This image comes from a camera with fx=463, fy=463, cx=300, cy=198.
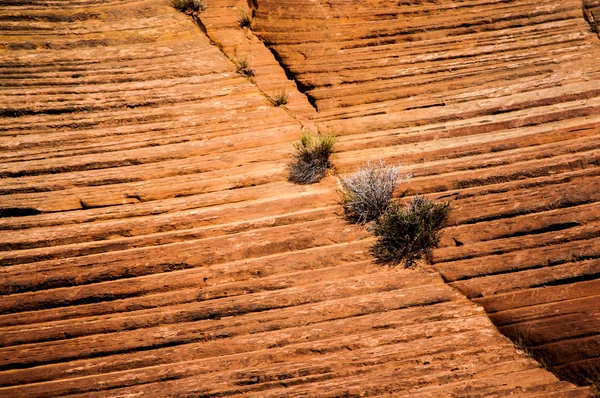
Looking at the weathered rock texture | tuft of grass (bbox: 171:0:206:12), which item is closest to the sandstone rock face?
the weathered rock texture

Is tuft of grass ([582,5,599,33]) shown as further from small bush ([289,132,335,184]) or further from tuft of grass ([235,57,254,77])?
tuft of grass ([235,57,254,77])

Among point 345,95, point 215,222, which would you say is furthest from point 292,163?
point 345,95

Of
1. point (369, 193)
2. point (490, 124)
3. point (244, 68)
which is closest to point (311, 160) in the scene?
point (369, 193)

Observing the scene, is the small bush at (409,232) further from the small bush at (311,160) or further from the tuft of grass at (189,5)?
the tuft of grass at (189,5)

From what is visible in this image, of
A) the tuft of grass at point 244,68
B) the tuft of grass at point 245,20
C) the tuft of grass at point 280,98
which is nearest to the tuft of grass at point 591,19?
the tuft of grass at point 280,98

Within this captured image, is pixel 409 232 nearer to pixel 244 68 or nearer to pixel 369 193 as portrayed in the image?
pixel 369 193

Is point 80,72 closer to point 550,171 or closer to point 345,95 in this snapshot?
point 345,95
